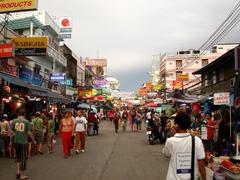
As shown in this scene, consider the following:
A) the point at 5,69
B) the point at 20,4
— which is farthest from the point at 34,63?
the point at 20,4

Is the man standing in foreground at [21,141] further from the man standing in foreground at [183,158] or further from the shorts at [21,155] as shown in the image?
the man standing in foreground at [183,158]

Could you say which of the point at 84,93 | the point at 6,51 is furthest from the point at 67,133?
the point at 84,93

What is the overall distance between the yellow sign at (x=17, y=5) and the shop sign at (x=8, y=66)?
423cm

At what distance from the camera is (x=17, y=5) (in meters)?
16.8

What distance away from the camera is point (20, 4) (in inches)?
663

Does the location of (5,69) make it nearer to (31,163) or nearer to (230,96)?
(31,163)

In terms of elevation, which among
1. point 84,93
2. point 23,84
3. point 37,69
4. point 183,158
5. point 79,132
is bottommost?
point 79,132

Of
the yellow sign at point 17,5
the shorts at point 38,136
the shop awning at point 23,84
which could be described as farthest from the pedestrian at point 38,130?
the yellow sign at point 17,5

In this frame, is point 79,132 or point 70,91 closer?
point 79,132

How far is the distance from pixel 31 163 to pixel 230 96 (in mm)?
7291

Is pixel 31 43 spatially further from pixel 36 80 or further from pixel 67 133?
pixel 67 133

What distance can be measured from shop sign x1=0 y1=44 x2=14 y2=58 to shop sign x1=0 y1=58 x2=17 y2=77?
9.07 feet

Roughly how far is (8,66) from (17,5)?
5540 mm

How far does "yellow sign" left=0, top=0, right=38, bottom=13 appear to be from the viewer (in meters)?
16.7
